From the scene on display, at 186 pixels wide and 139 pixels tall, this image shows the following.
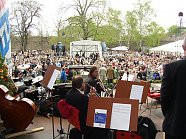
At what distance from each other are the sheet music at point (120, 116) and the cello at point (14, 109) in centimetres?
252

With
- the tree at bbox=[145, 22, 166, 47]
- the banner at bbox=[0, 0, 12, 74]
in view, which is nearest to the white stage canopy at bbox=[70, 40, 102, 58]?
the banner at bbox=[0, 0, 12, 74]

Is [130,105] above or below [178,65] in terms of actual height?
below

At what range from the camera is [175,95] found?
2.81 meters

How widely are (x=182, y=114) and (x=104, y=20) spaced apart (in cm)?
4220

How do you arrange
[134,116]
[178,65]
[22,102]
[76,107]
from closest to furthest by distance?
[178,65] < [134,116] < [76,107] < [22,102]

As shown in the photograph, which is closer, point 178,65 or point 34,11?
point 178,65

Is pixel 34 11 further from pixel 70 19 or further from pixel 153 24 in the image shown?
pixel 153 24

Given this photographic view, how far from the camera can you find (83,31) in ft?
139

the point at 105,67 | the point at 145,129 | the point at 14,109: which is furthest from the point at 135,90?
the point at 105,67

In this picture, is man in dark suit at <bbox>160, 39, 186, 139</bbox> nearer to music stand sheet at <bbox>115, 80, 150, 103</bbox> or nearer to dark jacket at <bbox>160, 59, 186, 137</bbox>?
dark jacket at <bbox>160, 59, 186, 137</bbox>

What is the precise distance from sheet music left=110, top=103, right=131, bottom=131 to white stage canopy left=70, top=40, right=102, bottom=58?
82.4 feet

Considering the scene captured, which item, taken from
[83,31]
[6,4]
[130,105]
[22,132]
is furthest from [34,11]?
[130,105]

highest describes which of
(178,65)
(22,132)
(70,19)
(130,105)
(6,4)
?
(70,19)

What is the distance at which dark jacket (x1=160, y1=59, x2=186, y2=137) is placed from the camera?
2.72 meters
